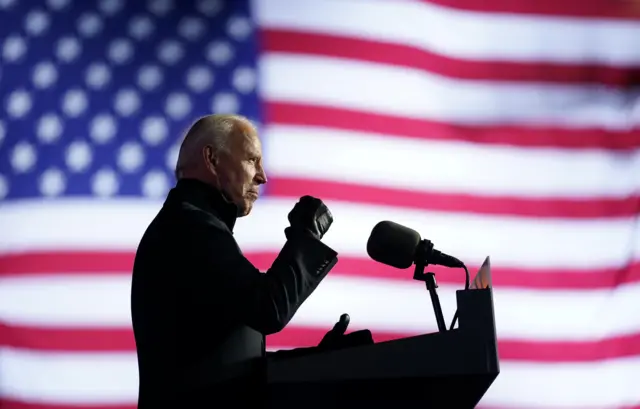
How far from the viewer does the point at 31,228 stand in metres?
2.75

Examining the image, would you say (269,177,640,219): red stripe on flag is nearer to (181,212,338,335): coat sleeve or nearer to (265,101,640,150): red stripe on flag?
(265,101,640,150): red stripe on flag

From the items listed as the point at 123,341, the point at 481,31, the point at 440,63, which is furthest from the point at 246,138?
the point at 481,31

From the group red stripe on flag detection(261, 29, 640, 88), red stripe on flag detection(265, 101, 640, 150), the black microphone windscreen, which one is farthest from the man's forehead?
red stripe on flag detection(261, 29, 640, 88)

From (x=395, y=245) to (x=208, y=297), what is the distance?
0.98 feet

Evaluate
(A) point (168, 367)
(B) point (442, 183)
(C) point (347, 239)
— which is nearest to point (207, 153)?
(A) point (168, 367)

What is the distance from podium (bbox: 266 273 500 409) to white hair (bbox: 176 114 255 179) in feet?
1.57

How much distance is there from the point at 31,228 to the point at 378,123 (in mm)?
1116

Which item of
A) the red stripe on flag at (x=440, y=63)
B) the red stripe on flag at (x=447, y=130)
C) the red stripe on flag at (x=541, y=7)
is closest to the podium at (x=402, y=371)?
the red stripe on flag at (x=447, y=130)

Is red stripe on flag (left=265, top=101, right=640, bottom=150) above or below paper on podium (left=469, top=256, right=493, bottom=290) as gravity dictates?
above

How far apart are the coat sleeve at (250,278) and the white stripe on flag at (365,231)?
143 cm

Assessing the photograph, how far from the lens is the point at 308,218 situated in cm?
136

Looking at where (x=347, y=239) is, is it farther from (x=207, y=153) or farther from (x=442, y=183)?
(x=207, y=153)

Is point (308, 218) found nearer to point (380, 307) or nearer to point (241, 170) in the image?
point (241, 170)

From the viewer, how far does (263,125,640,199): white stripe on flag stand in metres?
2.91
